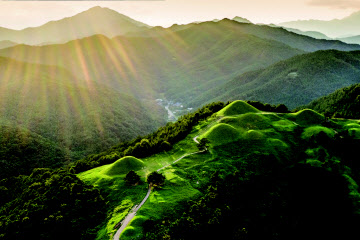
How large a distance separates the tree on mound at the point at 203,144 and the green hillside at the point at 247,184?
77.4 inches

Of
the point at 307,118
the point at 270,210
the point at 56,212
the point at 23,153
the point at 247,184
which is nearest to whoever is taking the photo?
the point at 56,212

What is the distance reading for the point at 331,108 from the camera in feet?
620

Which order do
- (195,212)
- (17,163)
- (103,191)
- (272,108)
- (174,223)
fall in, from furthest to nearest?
(17,163) → (272,108) → (103,191) → (195,212) → (174,223)

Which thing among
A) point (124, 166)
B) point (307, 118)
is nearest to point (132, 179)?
point (124, 166)

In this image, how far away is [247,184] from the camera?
79750mm

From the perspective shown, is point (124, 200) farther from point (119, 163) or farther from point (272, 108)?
point (272, 108)

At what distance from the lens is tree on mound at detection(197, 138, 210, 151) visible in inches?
3563

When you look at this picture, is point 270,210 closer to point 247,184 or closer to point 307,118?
point 247,184

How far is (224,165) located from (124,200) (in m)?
35.5

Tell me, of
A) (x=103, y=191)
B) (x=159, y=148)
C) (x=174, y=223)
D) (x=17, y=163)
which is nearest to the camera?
(x=174, y=223)

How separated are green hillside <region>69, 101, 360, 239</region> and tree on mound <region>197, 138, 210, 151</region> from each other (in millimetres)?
1966

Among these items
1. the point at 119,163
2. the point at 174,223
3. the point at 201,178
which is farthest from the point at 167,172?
the point at 174,223

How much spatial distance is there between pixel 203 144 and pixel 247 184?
20.7 m

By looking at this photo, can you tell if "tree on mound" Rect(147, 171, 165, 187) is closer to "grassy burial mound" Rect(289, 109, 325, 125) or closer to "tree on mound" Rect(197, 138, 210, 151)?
"tree on mound" Rect(197, 138, 210, 151)
